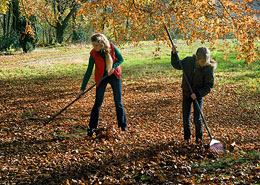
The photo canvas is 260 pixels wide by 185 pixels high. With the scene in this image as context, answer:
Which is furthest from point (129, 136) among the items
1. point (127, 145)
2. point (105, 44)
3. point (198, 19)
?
point (198, 19)

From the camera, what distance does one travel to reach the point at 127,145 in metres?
5.40

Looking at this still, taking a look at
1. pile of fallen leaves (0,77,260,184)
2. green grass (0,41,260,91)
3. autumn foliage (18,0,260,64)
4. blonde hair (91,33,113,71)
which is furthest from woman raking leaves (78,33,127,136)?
green grass (0,41,260,91)

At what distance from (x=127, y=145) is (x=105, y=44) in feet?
6.21

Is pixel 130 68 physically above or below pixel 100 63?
below

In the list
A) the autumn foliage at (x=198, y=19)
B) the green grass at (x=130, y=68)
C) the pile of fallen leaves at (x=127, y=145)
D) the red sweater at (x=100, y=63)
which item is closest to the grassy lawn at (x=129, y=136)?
the pile of fallen leaves at (x=127, y=145)

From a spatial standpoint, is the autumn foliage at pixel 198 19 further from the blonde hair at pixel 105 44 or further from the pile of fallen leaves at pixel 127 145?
the blonde hair at pixel 105 44

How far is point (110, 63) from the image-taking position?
5.30 meters

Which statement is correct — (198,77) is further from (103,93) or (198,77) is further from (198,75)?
(103,93)

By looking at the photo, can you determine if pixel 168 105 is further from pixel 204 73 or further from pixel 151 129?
pixel 204 73

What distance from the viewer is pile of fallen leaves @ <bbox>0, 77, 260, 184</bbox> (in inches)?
164

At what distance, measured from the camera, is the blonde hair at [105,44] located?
516 cm

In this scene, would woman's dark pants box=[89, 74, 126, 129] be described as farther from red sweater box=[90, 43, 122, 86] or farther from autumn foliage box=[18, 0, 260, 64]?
autumn foliage box=[18, 0, 260, 64]

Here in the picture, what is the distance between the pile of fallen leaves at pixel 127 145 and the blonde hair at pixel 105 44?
1327 mm

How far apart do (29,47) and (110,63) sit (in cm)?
1777
